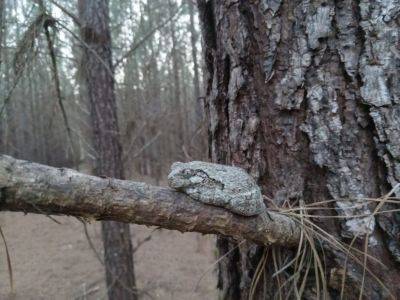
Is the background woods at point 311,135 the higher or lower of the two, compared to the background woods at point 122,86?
lower

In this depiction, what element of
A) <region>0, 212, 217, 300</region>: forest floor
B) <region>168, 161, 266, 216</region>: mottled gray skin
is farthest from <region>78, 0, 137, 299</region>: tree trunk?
<region>168, 161, 266, 216</region>: mottled gray skin

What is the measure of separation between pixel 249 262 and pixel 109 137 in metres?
3.39

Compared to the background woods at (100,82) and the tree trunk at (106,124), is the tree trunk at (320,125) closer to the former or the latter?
the background woods at (100,82)

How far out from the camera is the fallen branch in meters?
0.64

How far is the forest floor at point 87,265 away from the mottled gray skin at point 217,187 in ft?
15.9

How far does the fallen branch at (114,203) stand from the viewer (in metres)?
0.64

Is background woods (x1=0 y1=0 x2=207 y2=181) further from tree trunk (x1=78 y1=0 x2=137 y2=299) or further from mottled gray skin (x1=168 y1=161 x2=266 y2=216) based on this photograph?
mottled gray skin (x1=168 y1=161 x2=266 y2=216)

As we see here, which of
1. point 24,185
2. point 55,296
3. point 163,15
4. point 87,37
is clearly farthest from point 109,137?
point 163,15

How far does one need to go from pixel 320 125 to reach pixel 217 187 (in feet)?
1.29

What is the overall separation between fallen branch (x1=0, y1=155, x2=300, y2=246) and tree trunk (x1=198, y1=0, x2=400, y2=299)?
8.0 inches

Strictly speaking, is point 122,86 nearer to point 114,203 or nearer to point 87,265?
point 87,265

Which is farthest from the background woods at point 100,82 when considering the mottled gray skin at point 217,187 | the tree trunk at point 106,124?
the mottled gray skin at point 217,187

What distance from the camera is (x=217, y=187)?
89 cm

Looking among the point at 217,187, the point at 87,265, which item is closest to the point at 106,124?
the point at 217,187
